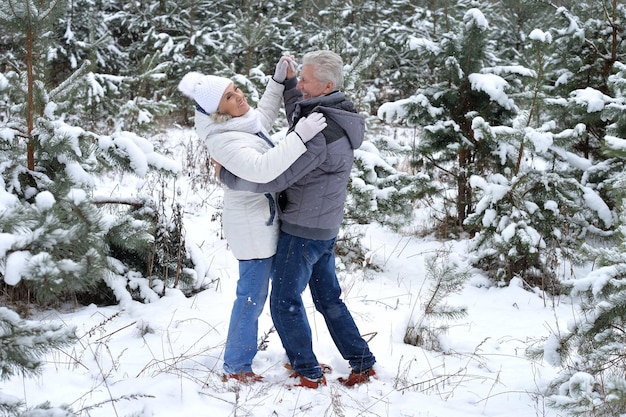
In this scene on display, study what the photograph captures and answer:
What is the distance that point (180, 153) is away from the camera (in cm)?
1035

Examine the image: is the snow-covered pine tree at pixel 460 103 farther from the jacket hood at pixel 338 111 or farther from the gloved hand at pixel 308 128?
the gloved hand at pixel 308 128

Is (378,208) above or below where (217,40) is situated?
below

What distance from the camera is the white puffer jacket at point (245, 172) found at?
2.76 metres

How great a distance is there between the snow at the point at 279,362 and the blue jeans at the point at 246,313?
14 centimetres

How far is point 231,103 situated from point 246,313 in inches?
47.8

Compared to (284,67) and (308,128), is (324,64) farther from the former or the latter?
(284,67)

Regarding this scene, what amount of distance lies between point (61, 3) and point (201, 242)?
306cm

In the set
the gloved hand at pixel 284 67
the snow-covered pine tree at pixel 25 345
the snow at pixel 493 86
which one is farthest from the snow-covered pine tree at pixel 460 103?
the snow-covered pine tree at pixel 25 345

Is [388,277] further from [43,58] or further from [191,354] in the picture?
[43,58]

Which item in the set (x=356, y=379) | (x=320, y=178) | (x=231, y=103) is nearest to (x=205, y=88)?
(x=231, y=103)

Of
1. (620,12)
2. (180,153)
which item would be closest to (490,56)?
(620,12)

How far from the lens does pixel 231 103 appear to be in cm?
294

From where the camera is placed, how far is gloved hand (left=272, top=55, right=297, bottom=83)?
341 centimetres

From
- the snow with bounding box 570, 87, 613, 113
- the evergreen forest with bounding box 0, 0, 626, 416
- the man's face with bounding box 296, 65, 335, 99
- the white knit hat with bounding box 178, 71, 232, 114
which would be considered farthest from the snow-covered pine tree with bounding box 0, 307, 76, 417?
the snow with bounding box 570, 87, 613, 113
